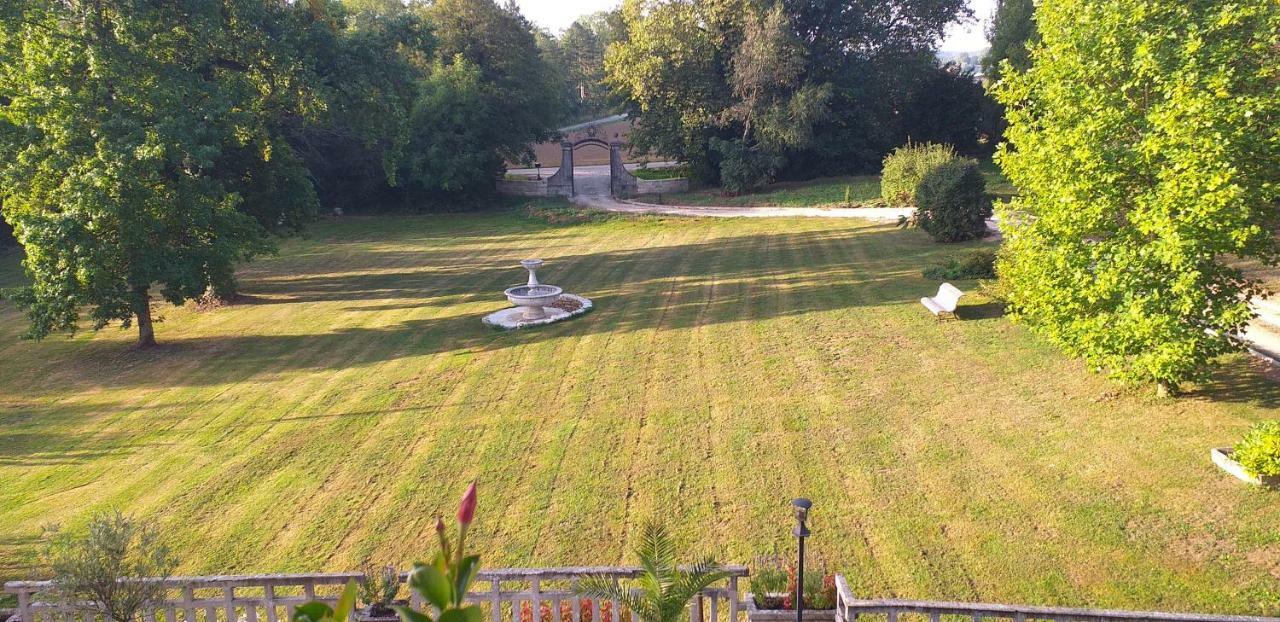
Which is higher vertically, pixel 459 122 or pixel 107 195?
pixel 459 122

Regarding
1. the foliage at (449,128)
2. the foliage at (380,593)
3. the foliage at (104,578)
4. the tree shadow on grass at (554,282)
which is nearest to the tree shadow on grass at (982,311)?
the tree shadow on grass at (554,282)

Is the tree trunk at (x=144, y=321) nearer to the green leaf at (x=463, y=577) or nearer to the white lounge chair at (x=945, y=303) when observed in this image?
the white lounge chair at (x=945, y=303)

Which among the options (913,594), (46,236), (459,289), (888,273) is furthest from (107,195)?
(888,273)

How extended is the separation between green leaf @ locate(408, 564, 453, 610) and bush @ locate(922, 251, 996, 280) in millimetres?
17960

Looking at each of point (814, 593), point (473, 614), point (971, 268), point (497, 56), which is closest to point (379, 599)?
point (814, 593)

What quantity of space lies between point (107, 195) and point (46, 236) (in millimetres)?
1279

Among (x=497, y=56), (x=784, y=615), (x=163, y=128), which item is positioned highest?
(x=497, y=56)

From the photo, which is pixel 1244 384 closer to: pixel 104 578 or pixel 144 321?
pixel 104 578

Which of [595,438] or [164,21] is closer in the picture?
[595,438]

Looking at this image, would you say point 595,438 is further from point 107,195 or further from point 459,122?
point 459,122

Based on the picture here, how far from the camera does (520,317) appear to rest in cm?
1753

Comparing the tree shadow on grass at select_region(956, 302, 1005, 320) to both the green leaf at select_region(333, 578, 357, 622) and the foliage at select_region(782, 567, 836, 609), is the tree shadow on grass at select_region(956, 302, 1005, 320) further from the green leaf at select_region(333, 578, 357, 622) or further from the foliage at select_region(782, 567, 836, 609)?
the green leaf at select_region(333, 578, 357, 622)

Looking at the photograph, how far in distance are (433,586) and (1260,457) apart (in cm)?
884

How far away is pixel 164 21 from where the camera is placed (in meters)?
16.7
